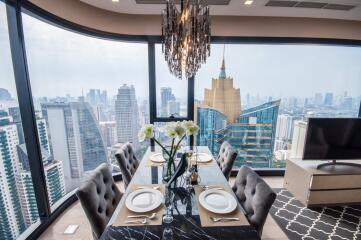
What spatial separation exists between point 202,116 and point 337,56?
8.54 ft

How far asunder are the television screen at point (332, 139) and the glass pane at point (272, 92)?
43cm

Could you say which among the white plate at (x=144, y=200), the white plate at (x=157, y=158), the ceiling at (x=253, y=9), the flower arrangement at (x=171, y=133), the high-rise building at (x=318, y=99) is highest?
the ceiling at (x=253, y=9)

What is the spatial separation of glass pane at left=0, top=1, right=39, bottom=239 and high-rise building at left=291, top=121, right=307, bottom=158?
3.82 m

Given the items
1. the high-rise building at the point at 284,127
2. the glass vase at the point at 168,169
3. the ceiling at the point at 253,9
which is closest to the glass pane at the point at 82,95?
the ceiling at the point at 253,9

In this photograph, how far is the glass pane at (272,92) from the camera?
3.06 m

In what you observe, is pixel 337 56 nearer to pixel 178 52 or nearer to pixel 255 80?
pixel 255 80

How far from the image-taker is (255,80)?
10.2 feet

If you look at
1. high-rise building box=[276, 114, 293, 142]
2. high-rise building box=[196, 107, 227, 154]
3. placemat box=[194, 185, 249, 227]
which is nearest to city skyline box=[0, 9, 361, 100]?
high-rise building box=[196, 107, 227, 154]

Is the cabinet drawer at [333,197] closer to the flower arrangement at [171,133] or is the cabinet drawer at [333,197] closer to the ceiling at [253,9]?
the flower arrangement at [171,133]

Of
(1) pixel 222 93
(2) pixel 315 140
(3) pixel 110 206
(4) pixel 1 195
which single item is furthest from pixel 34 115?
(2) pixel 315 140

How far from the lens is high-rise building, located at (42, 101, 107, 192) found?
2299 millimetres

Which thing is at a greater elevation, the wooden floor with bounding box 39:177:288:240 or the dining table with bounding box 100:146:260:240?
the dining table with bounding box 100:146:260:240

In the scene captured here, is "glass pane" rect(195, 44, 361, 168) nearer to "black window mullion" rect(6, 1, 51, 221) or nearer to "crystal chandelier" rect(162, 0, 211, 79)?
"crystal chandelier" rect(162, 0, 211, 79)

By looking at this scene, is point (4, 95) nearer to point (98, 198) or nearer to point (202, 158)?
point (98, 198)
